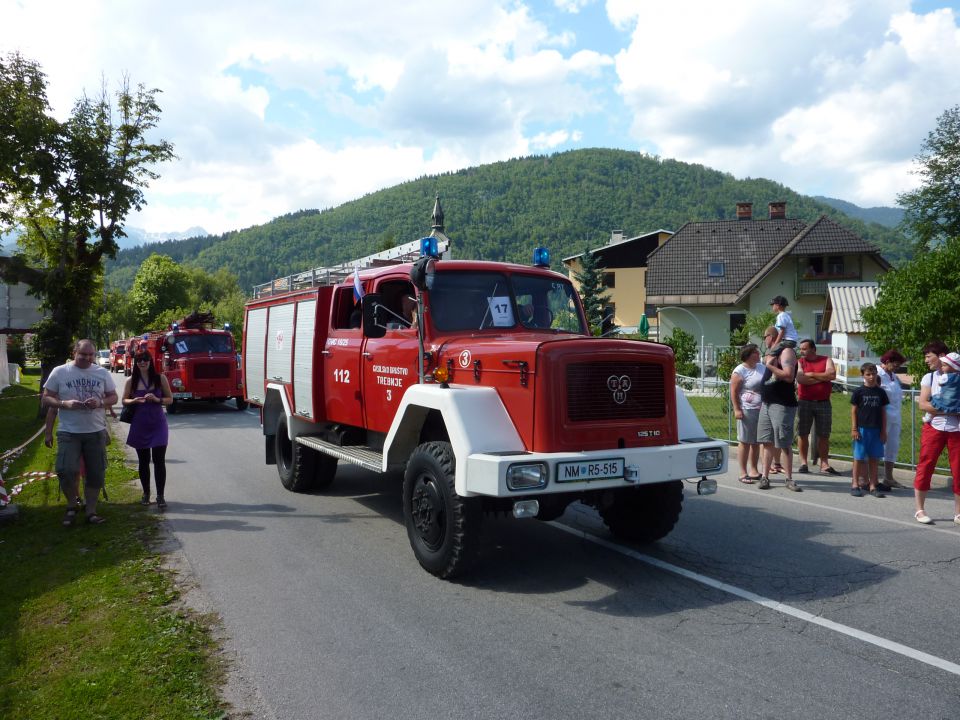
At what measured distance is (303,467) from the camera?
916 cm

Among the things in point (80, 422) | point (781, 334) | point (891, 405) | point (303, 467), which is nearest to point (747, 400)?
point (781, 334)

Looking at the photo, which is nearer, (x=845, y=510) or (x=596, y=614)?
(x=596, y=614)

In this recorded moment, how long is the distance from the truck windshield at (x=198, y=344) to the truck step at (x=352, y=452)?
44.1ft

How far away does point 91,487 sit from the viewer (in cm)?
780

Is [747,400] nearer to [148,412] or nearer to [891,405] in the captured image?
[891,405]

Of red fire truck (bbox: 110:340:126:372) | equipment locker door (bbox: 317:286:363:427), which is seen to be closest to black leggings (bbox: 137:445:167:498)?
equipment locker door (bbox: 317:286:363:427)

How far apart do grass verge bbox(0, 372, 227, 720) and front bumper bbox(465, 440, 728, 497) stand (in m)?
1.97

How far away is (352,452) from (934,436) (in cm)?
579

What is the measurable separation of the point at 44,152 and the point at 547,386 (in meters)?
19.7

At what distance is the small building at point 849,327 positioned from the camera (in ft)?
96.8

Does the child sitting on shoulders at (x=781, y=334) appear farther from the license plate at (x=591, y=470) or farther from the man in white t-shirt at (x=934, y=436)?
the license plate at (x=591, y=470)

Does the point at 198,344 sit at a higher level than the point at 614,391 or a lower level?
higher

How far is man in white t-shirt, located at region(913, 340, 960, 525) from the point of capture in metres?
7.48

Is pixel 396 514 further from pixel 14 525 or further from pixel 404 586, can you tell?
pixel 14 525
